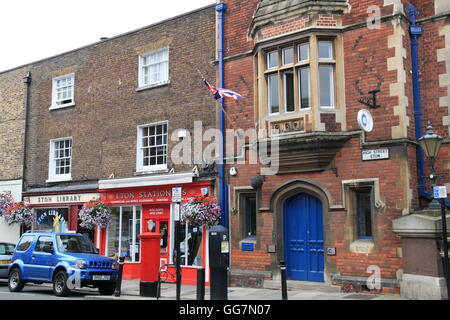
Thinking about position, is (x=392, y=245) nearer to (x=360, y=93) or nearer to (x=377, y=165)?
(x=377, y=165)

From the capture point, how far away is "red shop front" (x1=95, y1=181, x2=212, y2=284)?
16375mm

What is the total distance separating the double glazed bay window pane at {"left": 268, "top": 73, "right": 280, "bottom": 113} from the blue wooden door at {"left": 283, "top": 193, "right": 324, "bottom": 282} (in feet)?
8.37

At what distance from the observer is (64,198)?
20.6 metres

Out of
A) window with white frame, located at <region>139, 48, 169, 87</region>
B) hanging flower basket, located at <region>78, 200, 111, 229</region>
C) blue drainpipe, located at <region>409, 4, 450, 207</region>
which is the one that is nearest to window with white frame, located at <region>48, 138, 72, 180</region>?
hanging flower basket, located at <region>78, 200, 111, 229</region>

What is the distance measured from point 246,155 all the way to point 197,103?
2.94 metres

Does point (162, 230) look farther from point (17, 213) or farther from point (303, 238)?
point (17, 213)

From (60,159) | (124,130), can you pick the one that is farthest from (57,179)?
(124,130)

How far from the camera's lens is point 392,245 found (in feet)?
40.2

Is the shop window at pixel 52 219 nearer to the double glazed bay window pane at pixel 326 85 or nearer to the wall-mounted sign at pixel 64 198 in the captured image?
the wall-mounted sign at pixel 64 198

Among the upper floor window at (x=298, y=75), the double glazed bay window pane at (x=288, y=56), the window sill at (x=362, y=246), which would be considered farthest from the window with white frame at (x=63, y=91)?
the window sill at (x=362, y=246)

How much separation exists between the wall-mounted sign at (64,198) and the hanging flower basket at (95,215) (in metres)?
0.81

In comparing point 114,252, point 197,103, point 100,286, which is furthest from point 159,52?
point 100,286

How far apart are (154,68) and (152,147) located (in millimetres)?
2924

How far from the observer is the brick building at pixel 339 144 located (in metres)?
12.4
